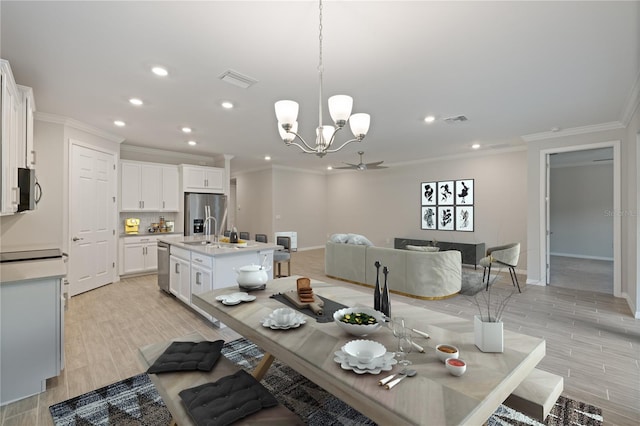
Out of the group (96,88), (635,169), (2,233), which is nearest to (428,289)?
(635,169)

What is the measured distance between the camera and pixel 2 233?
375 cm

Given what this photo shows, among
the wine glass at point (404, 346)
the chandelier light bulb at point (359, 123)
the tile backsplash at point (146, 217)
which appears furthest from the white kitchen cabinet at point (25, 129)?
the wine glass at point (404, 346)

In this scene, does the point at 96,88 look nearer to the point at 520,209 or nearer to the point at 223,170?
the point at 223,170

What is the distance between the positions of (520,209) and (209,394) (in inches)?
268

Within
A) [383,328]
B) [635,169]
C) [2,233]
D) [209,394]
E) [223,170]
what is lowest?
[209,394]

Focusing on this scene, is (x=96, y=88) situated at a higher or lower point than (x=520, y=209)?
higher

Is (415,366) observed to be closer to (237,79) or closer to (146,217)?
(237,79)

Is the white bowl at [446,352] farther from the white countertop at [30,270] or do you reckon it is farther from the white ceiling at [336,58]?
the white countertop at [30,270]

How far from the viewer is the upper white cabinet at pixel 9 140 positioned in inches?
86.4

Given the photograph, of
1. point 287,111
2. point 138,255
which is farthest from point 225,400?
point 138,255

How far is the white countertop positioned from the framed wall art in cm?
720

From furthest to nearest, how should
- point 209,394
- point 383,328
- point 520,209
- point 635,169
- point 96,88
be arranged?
point 520,209 < point 635,169 < point 96,88 < point 383,328 < point 209,394

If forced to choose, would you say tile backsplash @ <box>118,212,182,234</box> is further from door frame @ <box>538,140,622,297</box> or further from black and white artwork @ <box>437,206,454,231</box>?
door frame @ <box>538,140,622,297</box>

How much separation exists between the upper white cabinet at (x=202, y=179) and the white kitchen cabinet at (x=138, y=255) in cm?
133
